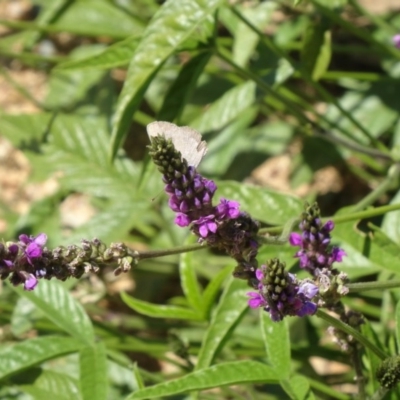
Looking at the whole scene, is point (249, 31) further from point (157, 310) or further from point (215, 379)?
point (215, 379)

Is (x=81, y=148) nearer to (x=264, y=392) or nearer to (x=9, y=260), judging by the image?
(x=264, y=392)

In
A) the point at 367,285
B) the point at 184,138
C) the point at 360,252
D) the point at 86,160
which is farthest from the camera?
the point at 86,160

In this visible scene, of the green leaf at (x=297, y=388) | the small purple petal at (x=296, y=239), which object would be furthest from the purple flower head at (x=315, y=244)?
the green leaf at (x=297, y=388)

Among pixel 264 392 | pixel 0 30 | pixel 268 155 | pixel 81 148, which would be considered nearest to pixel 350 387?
pixel 264 392

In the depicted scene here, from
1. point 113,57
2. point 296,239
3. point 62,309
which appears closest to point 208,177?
point 113,57

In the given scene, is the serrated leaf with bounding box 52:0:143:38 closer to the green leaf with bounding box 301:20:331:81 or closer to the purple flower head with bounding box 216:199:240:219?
the green leaf with bounding box 301:20:331:81

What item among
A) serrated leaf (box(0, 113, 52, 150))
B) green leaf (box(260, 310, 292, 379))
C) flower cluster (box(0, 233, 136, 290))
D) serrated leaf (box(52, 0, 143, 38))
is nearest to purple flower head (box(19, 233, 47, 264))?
flower cluster (box(0, 233, 136, 290))

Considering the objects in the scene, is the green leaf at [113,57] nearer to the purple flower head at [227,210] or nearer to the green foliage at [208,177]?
the green foliage at [208,177]
